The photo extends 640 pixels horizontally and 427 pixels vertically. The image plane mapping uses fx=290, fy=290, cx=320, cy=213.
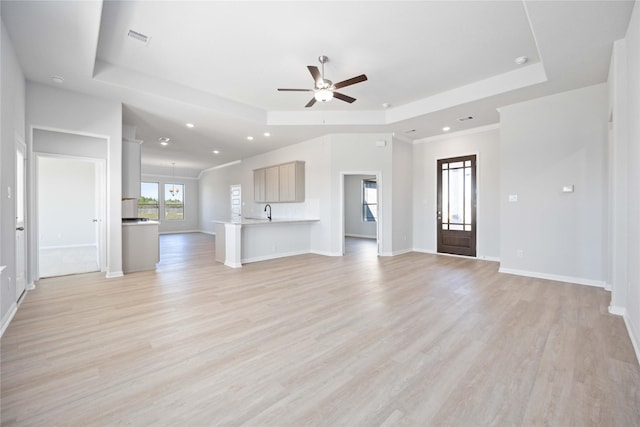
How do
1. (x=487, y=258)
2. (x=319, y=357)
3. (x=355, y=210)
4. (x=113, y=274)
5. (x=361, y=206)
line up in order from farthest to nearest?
(x=355, y=210) → (x=361, y=206) → (x=487, y=258) → (x=113, y=274) → (x=319, y=357)

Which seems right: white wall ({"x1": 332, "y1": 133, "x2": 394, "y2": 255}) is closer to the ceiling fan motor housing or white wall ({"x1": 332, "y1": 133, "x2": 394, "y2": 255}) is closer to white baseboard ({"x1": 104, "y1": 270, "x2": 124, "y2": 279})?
the ceiling fan motor housing

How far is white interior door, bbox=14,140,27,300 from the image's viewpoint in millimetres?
3436

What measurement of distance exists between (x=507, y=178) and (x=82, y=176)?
9.55 metres

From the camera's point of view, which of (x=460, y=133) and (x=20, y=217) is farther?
(x=460, y=133)

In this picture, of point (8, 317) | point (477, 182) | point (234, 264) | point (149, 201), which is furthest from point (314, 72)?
point (149, 201)

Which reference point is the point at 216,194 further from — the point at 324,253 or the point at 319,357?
the point at 319,357

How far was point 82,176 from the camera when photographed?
735 cm

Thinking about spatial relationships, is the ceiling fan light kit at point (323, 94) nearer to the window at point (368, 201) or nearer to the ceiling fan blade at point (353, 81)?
the ceiling fan blade at point (353, 81)

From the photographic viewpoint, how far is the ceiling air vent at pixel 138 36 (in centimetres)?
328

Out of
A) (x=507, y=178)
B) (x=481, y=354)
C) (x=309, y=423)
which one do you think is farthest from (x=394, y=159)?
(x=309, y=423)

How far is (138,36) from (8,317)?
3265mm

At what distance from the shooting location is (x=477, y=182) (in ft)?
20.7

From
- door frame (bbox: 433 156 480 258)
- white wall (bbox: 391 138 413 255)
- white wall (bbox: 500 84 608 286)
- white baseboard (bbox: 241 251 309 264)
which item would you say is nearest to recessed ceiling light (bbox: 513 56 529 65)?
white wall (bbox: 500 84 608 286)

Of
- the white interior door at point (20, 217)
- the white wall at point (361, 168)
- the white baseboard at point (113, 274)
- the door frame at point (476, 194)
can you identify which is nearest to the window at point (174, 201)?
the white baseboard at point (113, 274)
